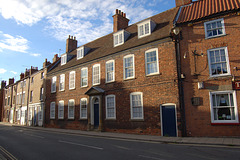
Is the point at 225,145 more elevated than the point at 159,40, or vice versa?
the point at 159,40

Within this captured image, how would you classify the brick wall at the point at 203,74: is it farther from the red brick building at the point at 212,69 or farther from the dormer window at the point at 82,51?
the dormer window at the point at 82,51

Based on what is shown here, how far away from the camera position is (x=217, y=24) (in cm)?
1318

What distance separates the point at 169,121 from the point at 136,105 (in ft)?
10.6

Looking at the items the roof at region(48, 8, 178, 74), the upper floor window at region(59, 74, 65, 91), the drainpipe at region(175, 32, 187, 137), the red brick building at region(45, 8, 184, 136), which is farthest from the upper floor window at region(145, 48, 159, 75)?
the upper floor window at region(59, 74, 65, 91)

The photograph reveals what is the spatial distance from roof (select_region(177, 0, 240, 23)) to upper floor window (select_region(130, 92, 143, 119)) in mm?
6897

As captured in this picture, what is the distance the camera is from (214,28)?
43.2ft

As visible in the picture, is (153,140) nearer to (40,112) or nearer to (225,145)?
(225,145)

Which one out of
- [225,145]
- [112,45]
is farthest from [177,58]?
[112,45]

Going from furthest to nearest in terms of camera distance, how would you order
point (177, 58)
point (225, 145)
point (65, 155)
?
point (177, 58) → point (225, 145) → point (65, 155)

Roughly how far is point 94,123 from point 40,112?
13.5 meters

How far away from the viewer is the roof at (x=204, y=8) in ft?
43.1

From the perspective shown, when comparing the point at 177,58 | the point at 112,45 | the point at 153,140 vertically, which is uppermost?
the point at 112,45

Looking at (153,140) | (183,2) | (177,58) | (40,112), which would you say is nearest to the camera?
(153,140)

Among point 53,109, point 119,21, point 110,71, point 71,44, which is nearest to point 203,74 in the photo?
point 110,71
